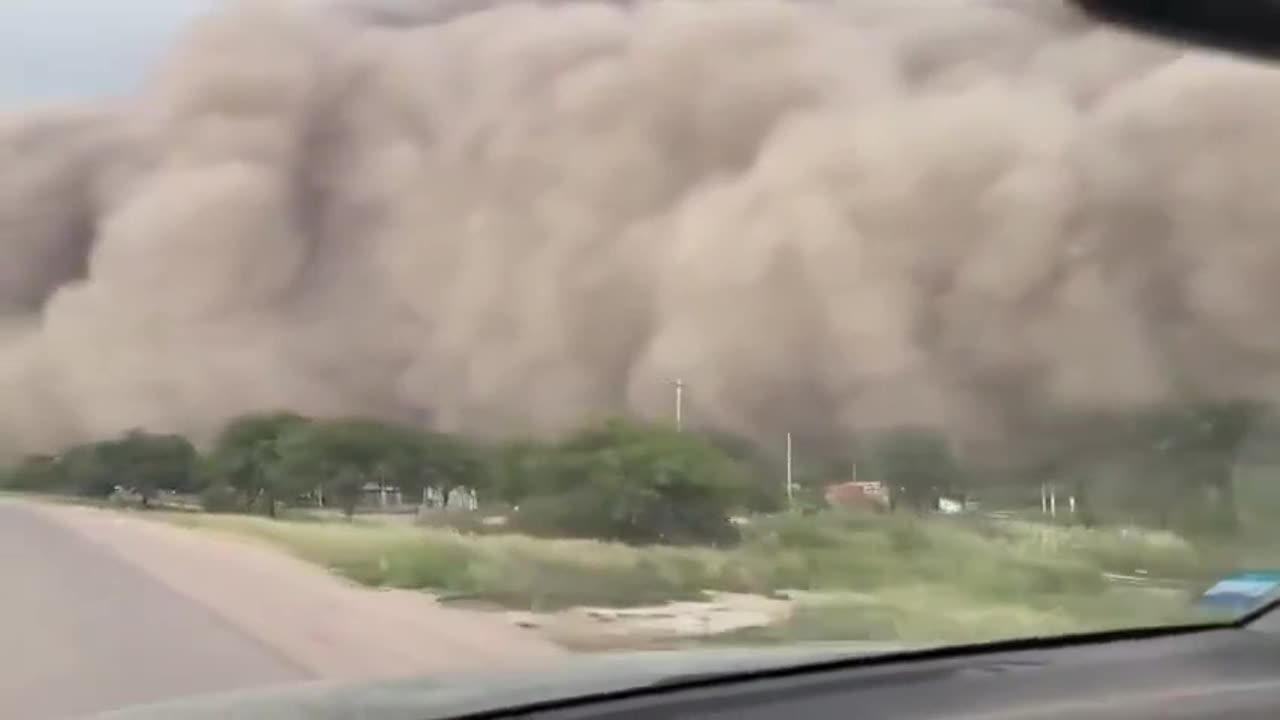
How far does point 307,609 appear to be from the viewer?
4.62 feet

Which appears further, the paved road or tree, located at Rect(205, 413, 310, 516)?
tree, located at Rect(205, 413, 310, 516)

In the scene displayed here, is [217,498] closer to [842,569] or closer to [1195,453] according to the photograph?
[842,569]

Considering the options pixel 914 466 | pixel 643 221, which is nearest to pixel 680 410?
pixel 643 221

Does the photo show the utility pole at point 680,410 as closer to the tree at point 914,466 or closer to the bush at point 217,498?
the tree at point 914,466

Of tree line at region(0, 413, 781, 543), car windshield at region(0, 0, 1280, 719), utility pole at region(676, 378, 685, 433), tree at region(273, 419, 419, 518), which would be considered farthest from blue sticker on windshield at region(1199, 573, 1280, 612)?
tree at region(273, 419, 419, 518)

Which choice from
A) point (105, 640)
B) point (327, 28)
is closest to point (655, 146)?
point (327, 28)

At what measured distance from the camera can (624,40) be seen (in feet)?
5.69

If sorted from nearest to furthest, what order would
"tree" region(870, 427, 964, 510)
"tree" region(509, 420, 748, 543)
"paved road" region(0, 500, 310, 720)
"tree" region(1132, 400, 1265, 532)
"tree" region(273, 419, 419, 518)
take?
"paved road" region(0, 500, 310, 720), "tree" region(273, 419, 419, 518), "tree" region(509, 420, 748, 543), "tree" region(870, 427, 964, 510), "tree" region(1132, 400, 1265, 532)

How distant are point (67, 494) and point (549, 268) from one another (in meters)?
0.62

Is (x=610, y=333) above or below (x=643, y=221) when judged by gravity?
below

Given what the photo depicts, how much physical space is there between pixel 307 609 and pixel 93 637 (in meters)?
0.23

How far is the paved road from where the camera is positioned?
1208 millimetres

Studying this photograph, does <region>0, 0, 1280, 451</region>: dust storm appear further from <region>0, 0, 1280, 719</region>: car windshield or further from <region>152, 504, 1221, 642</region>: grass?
<region>152, 504, 1221, 642</region>: grass

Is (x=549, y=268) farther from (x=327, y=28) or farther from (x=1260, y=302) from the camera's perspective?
(x=1260, y=302)
